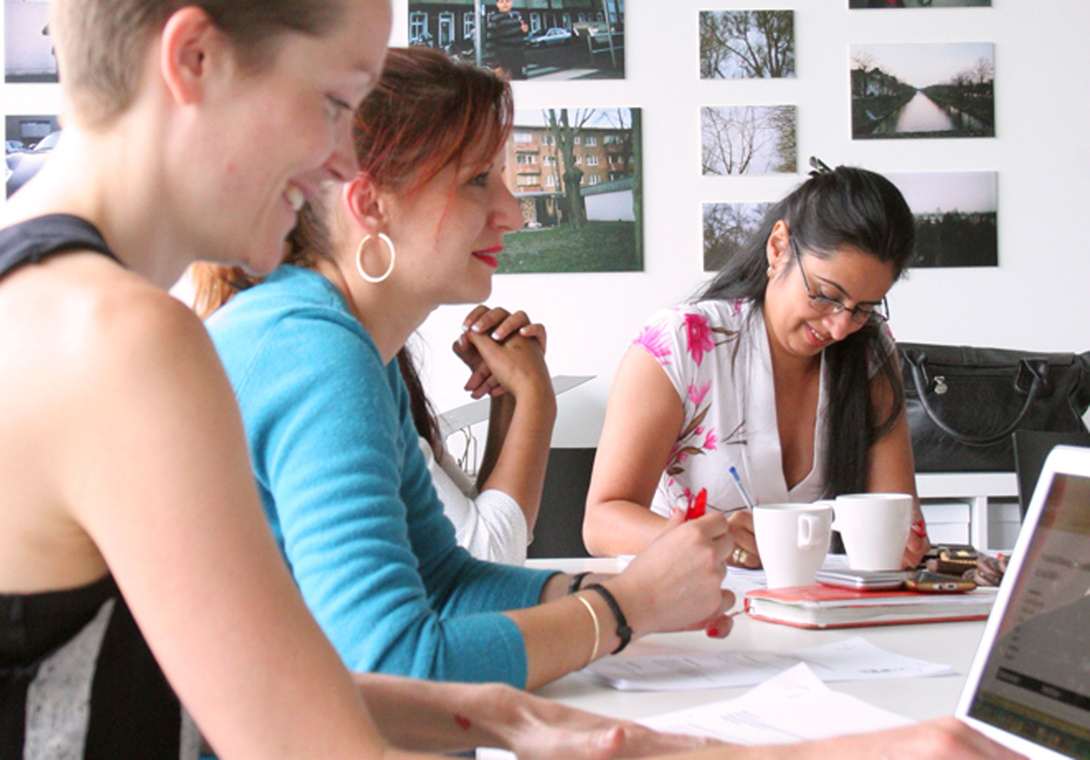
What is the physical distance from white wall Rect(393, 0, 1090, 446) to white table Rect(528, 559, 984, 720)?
183 cm

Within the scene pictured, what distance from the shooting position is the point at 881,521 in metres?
1.30

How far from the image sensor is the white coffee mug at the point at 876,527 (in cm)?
130

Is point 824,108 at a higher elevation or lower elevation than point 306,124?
higher

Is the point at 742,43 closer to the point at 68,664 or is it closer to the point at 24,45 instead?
the point at 24,45

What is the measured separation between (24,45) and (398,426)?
2.52 m

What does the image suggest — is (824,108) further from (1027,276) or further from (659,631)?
(659,631)

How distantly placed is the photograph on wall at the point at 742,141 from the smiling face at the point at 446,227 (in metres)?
1.90

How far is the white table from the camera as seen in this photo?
2.73 feet

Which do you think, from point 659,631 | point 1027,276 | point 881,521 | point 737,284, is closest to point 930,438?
point 1027,276

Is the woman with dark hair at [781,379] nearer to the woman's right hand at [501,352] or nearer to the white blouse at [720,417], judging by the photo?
the white blouse at [720,417]

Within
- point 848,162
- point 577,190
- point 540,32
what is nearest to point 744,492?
point 577,190

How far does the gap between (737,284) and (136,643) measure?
5.14 feet

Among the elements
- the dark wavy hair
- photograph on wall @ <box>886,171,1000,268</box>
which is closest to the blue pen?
the dark wavy hair

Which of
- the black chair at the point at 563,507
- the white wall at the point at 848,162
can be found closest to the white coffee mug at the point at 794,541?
the black chair at the point at 563,507
